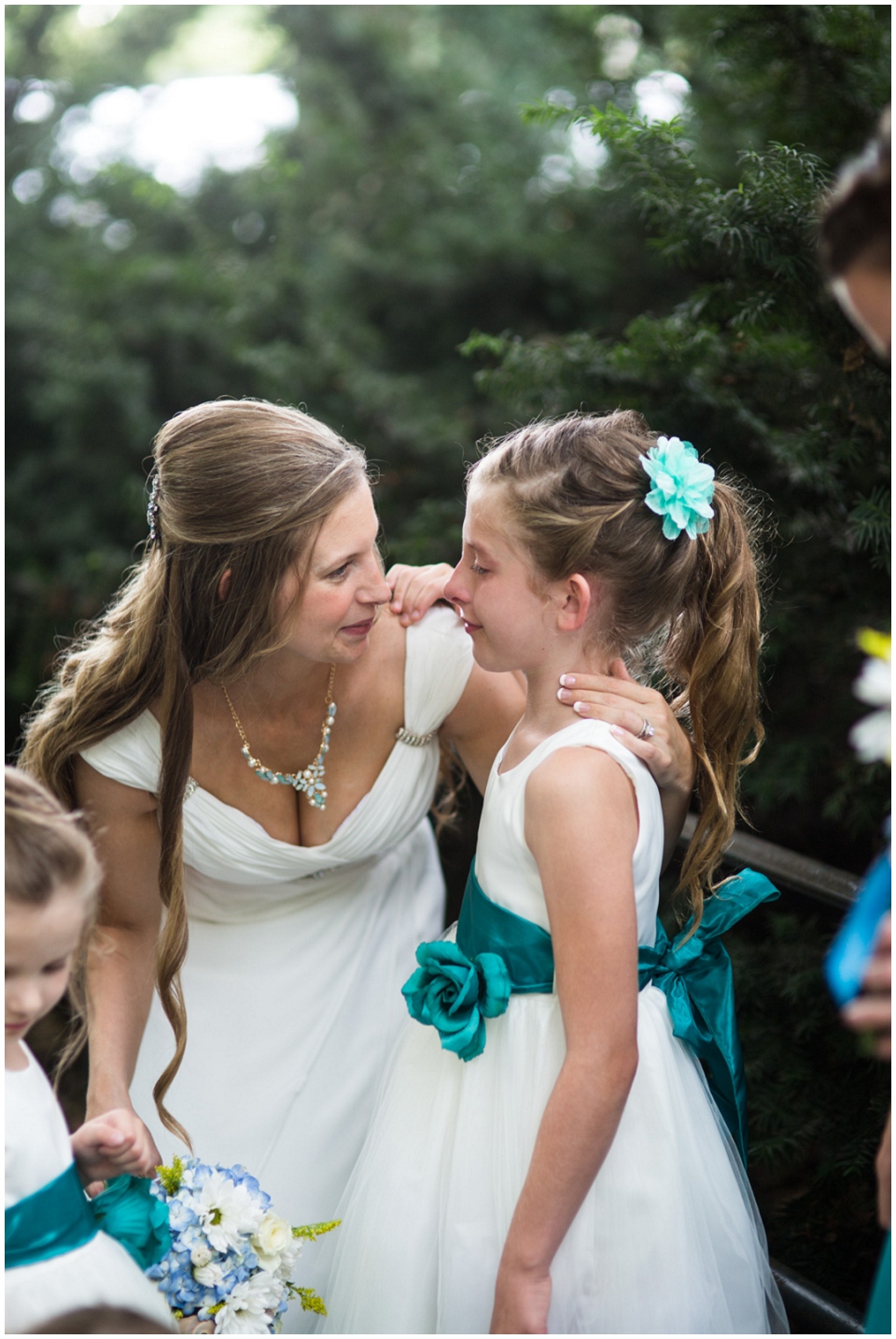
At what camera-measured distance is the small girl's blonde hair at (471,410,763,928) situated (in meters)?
1.56

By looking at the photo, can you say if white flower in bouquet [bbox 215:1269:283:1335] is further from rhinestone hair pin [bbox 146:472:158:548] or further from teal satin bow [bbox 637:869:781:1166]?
rhinestone hair pin [bbox 146:472:158:548]

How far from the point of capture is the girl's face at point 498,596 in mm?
1582

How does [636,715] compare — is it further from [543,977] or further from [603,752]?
[543,977]

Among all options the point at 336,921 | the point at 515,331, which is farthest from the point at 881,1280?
the point at 515,331

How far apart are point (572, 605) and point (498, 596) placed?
0.10m

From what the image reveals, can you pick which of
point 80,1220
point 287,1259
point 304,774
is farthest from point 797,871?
point 80,1220

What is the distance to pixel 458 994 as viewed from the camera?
152 centimetres

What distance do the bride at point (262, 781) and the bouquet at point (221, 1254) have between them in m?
0.28

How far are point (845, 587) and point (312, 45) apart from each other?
14.2 feet

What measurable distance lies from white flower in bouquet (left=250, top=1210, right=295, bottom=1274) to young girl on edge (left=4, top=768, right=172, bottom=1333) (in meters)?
0.18

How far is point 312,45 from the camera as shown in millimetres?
5348

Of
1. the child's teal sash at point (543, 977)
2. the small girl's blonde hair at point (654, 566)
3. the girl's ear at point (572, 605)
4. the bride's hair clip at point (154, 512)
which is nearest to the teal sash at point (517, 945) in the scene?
the child's teal sash at point (543, 977)

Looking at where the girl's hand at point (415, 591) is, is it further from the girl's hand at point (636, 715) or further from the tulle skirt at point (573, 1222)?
the tulle skirt at point (573, 1222)

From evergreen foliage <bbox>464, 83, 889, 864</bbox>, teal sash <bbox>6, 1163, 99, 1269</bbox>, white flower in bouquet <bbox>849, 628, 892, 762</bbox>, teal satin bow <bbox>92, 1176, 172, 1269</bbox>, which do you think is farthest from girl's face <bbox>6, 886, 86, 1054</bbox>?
evergreen foliage <bbox>464, 83, 889, 864</bbox>
